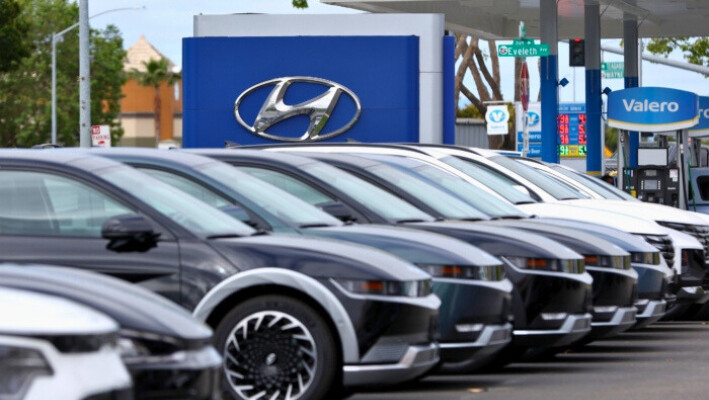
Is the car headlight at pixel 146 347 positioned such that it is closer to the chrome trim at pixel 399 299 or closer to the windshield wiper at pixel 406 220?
the chrome trim at pixel 399 299

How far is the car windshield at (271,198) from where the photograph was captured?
10656 mm

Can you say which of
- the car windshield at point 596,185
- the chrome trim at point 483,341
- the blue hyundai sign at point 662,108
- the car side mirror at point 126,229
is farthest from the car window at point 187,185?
the blue hyundai sign at point 662,108

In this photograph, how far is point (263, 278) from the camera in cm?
960

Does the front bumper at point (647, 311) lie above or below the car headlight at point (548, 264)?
below

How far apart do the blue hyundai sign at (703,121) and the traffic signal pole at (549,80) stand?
120 inches

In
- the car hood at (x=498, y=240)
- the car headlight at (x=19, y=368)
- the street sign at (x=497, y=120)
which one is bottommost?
the car headlight at (x=19, y=368)

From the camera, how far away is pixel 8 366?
5.21 meters

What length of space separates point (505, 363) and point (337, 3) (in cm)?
2709

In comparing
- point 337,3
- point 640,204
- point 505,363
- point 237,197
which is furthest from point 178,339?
point 337,3

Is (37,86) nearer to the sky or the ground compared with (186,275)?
nearer to the sky

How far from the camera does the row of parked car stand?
6.08 m

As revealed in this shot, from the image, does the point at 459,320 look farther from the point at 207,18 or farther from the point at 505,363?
the point at 207,18

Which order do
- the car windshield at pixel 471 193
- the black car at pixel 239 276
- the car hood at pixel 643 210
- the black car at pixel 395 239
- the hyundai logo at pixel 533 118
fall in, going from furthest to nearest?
the hyundai logo at pixel 533 118
the car hood at pixel 643 210
the car windshield at pixel 471 193
the black car at pixel 395 239
the black car at pixel 239 276

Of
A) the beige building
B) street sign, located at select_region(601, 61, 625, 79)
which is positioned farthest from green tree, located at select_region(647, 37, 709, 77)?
the beige building
